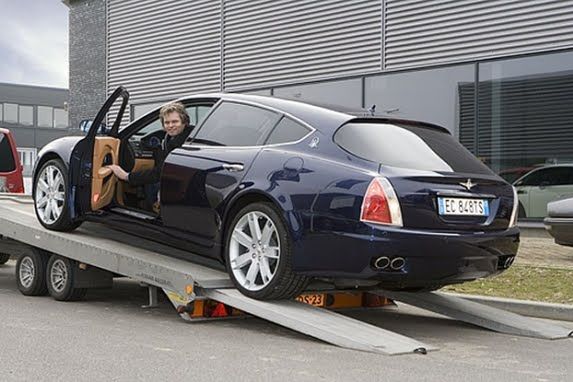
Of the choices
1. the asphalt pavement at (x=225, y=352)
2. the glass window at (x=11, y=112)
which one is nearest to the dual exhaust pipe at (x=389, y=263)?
the asphalt pavement at (x=225, y=352)

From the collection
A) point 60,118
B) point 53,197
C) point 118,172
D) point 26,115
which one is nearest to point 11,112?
point 26,115

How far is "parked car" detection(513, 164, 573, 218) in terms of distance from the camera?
13141 millimetres

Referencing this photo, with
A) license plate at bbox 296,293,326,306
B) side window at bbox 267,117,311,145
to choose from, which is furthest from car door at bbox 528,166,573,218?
side window at bbox 267,117,311,145

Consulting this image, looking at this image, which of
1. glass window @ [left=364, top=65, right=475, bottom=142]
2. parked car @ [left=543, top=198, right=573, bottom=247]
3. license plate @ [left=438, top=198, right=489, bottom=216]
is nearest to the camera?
license plate @ [left=438, top=198, right=489, bottom=216]

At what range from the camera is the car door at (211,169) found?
20.6 ft

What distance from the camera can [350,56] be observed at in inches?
656

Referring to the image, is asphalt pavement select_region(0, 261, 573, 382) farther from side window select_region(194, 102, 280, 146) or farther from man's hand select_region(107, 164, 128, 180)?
side window select_region(194, 102, 280, 146)

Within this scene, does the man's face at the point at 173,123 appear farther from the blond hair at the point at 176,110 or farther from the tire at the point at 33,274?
the tire at the point at 33,274

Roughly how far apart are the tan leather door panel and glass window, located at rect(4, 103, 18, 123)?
52.7 meters

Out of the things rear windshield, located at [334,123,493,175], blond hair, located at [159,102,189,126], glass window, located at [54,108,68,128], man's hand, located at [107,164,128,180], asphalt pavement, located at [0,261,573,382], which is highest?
glass window, located at [54,108,68,128]

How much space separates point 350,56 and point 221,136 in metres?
10.4

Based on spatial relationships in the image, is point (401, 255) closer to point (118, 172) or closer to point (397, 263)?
point (397, 263)

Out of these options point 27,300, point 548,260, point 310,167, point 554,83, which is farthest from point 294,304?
point 554,83

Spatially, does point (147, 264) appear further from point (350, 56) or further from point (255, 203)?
point (350, 56)
